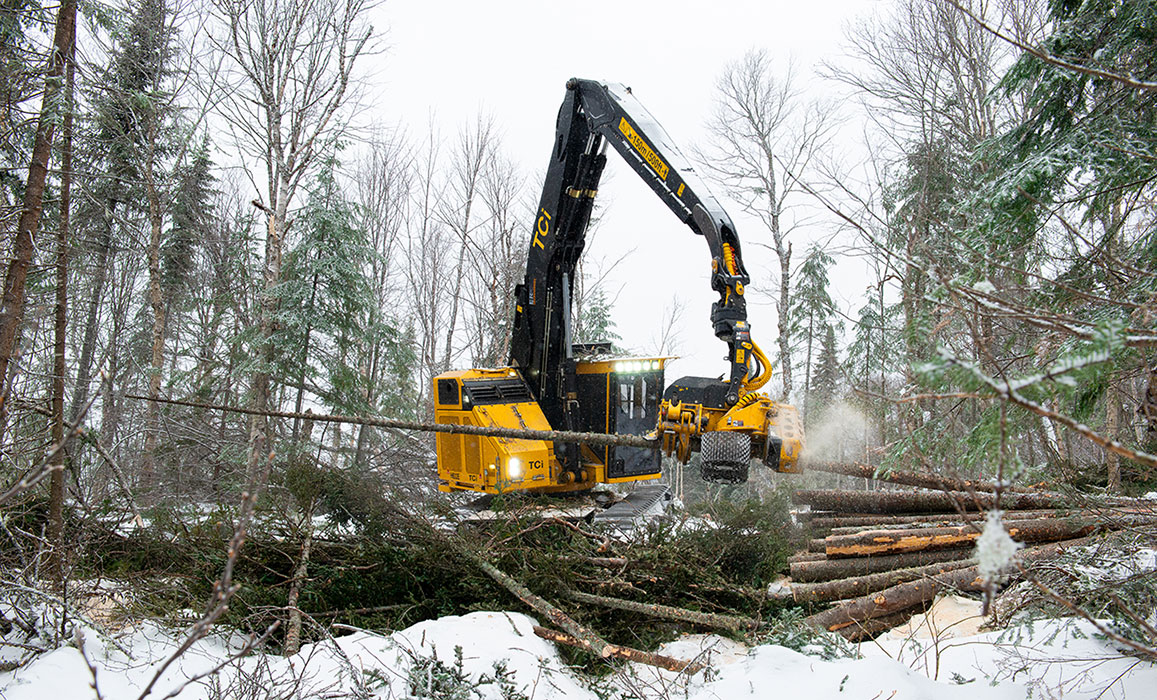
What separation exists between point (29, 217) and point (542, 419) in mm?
5322

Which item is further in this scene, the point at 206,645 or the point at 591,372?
the point at 591,372

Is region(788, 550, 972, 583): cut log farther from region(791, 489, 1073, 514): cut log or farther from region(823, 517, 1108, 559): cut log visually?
region(791, 489, 1073, 514): cut log

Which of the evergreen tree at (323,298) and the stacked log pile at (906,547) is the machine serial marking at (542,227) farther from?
the evergreen tree at (323,298)

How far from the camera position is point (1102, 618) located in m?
4.17

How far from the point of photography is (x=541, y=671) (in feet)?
15.4

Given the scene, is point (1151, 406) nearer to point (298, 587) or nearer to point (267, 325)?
point (298, 587)

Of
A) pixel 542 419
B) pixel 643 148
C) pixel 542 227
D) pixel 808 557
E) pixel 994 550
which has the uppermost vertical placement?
pixel 643 148

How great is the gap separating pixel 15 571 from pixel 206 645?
1346 millimetres

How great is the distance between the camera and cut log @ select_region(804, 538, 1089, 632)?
557 cm

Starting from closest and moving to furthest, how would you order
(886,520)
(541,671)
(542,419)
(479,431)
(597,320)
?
(541,671) < (479,431) < (886,520) < (542,419) < (597,320)

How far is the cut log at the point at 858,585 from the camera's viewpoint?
239 inches

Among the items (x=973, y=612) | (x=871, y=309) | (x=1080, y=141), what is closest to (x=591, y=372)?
(x=973, y=612)

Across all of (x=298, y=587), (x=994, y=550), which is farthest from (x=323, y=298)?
(x=994, y=550)

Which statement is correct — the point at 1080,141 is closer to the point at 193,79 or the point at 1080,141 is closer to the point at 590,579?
the point at 590,579
